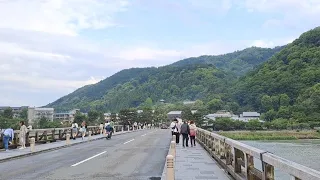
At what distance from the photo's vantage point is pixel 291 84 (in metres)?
143

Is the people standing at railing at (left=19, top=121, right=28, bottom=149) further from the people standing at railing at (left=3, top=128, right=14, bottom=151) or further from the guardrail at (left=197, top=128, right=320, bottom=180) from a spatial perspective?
the guardrail at (left=197, top=128, right=320, bottom=180)

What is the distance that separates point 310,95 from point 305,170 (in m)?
130

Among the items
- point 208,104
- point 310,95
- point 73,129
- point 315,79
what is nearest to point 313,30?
point 315,79

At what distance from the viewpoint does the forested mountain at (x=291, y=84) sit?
415ft

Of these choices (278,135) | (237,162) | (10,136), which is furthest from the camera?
(278,135)

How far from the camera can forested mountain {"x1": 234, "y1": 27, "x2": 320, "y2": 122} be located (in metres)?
126

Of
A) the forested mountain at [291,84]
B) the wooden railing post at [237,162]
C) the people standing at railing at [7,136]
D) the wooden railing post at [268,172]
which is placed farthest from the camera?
the forested mountain at [291,84]

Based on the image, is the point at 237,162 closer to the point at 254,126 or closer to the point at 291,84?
the point at 254,126

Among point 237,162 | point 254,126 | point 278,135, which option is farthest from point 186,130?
point 254,126

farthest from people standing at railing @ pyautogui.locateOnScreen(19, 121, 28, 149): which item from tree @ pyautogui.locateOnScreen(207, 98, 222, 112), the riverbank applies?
tree @ pyautogui.locateOnScreen(207, 98, 222, 112)

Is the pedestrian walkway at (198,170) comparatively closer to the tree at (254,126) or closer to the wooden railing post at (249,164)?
the wooden railing post at (249,164)

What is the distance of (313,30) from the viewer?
517 ft

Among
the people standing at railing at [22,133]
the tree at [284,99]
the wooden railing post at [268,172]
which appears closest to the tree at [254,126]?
the tree at [284,99]

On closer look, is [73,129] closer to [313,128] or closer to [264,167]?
[264,167]
